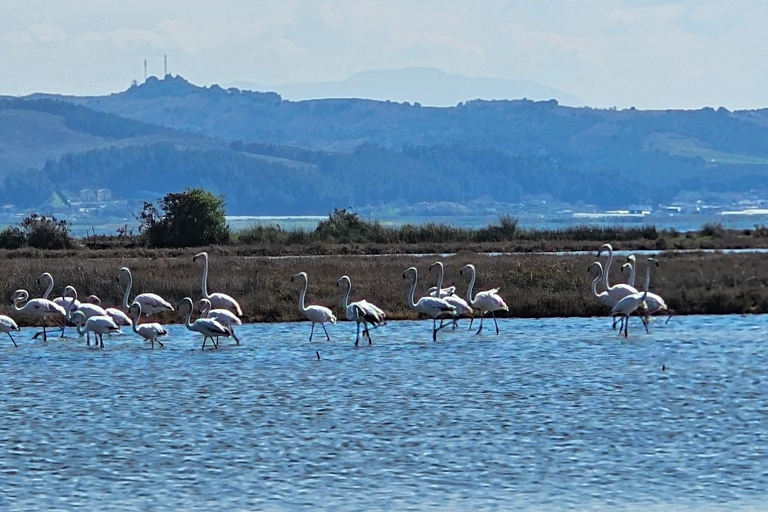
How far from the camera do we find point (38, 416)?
14977 millimetres

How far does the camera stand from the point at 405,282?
1062 inches

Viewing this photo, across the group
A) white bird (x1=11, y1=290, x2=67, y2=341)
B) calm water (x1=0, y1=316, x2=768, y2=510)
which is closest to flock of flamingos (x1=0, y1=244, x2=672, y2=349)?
white bird (x1=11, y1=290, x2=67, y2=341)

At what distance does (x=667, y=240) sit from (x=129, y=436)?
Answer: 30.8 m

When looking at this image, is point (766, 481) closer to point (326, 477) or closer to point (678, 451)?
point (678, 451)

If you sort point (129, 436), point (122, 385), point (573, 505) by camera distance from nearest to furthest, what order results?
1. point (573, 505)
2. point (129, 436)
3. point (122, 385)

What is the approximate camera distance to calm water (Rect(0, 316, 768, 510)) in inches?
453

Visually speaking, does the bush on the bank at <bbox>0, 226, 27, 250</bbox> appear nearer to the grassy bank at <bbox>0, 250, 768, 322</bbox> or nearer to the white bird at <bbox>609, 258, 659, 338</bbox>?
the grassy bank at <bbox>0, 250, 768, 322</bbox>

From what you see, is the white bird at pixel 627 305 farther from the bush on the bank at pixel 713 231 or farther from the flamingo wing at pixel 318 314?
the bush on the bank at pixel 713 231

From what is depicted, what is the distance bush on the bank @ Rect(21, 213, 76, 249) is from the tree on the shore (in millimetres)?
2737

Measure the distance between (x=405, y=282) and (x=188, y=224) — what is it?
770 inches

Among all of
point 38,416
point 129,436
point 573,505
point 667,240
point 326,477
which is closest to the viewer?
point 573,505

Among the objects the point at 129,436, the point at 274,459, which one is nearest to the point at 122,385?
the point at 129,436

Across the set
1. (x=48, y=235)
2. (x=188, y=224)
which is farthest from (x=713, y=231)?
(x=48, y=235)

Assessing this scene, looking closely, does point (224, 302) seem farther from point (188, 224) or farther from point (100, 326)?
point (188, 224)
